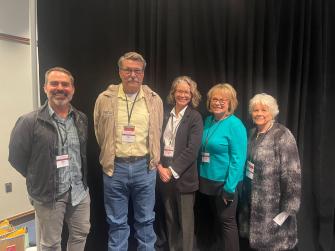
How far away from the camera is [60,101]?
1.90m

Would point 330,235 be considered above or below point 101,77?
below

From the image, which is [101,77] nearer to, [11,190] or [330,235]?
[11,190]

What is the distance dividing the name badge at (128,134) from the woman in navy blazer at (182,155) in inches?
13.1

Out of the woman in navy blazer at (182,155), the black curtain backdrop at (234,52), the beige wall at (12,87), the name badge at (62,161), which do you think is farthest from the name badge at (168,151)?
the beige wall at (12,87)

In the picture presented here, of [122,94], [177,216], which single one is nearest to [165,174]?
[177,216]

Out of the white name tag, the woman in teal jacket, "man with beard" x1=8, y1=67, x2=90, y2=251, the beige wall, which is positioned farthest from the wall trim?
the white name tag

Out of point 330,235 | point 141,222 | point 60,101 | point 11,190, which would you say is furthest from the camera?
point 11,190

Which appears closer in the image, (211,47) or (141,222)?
(141,222)

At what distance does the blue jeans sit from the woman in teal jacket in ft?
1.52

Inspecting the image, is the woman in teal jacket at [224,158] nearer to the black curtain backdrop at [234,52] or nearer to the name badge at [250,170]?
the name badge at [250,170]

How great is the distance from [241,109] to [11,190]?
2874 millimetres

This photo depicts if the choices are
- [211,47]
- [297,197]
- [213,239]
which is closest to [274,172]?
[297,197]

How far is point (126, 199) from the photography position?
2.24 metres

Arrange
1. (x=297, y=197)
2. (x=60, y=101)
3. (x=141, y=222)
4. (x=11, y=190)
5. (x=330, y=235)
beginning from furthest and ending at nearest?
(x=11, y=190) → (x=330, y=235) → (x=141, y=222) → (x=297, y=197) → (x=60, y=101)
